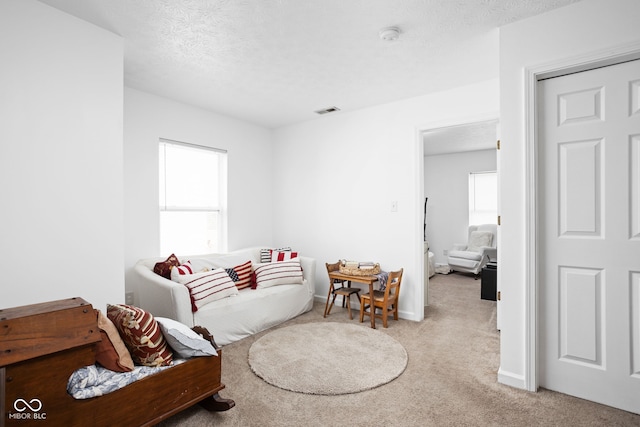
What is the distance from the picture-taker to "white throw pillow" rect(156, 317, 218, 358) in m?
1.90

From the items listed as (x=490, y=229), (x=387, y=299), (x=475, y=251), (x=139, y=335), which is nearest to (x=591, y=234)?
(x=387, y=299)

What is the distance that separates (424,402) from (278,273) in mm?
2157

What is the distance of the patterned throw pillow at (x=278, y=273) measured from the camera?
375 centimetres

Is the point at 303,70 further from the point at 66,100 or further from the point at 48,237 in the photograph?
the point at 48,237

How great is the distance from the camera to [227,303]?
3105 mm

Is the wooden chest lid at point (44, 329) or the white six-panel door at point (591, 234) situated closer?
the wooden chest lid at point (44, 329)

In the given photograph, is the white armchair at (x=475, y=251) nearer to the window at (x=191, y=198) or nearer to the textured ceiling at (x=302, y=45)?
the textured ceiling at (x=302, y=45)

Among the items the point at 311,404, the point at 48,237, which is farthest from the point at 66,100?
the point at 311,404

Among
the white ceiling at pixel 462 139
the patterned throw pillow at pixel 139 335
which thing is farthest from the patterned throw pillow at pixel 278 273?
the white ceiling at pixel 462 139

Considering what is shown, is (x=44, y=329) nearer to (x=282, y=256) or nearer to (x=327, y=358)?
(x=327, y=358)

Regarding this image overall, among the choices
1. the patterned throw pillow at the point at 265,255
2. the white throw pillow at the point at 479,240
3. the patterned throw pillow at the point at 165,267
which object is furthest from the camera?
the white throw pillow at the point at 479,240

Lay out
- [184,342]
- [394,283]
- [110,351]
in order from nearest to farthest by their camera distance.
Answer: [110,351] < [184,342] < [394,283]

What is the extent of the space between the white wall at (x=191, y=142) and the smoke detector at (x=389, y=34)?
2.62 meters

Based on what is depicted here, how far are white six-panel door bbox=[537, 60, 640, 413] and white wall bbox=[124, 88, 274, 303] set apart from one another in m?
3.57
